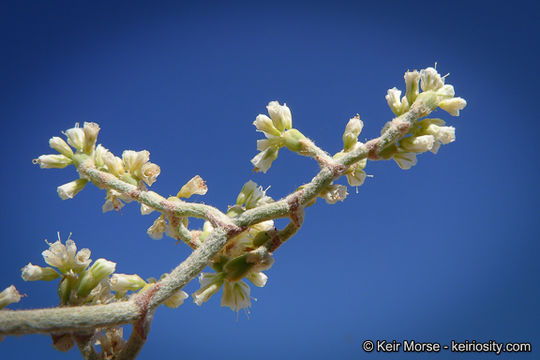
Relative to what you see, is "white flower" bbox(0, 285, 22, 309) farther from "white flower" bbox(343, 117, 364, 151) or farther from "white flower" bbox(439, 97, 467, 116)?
"white flower" bbox(439, 97, 467, 116)

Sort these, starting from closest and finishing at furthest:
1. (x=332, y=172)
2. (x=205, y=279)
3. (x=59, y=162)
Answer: (x=332, y=172), (x=205, y=279), (x=59, y=162)

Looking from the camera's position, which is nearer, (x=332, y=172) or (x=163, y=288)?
(x=163, y=288)

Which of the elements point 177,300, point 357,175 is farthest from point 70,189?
point 357,175

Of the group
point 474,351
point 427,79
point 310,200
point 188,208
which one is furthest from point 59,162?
point 474,351

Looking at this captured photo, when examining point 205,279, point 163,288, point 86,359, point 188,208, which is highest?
point 188,208

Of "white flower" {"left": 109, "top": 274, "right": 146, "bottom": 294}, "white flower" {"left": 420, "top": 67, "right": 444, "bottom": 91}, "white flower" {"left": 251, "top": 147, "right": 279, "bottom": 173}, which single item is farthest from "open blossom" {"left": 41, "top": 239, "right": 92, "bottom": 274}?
"white flower" {"left": 420, "top": 67, "right": 444, "bottom": 91}

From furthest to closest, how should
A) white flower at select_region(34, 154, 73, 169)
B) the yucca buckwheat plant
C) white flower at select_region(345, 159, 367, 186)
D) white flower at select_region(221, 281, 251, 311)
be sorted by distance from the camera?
white flower at select_region(34, 154, 73, 169)
white flower at select_region(345, 159, 367, 186)
white flower at select_region(221, 281, 251, 311)
the yucca buckwheat plant

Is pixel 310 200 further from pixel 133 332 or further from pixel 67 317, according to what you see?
pixel 67 317
